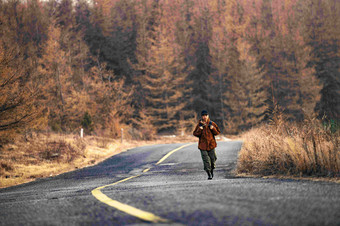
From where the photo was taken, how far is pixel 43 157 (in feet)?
61.3

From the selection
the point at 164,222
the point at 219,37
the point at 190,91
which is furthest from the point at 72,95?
the point at 164,222

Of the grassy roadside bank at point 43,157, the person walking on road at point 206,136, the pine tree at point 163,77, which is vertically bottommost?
the grassy roadside bank at point 43,157

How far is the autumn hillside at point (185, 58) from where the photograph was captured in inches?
1635

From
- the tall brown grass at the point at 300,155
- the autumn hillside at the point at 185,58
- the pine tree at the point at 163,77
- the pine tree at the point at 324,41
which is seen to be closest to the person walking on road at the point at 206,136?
the tall brown grass at the point at 300,155

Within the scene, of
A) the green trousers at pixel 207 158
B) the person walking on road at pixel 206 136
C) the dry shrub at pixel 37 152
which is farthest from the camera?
the dry shrub at pixel 37 152

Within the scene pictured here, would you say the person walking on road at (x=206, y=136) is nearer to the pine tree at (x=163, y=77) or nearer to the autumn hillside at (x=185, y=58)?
the autumn hillside at (x=185, y=58)

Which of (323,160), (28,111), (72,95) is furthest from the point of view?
(72,95)

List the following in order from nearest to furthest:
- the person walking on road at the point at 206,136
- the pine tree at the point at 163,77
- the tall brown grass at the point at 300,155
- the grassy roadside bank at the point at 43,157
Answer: the tall brown grass at the point at 300,155 → the person walking on road at the point at 206,136 → the grassy roadside bank at the point at 43,157 → the pine tree at the point at 163,77

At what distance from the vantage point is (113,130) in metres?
33.3

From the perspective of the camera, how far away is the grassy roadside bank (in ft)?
49.9

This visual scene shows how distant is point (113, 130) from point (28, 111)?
1729cm

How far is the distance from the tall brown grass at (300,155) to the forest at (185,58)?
27.2m

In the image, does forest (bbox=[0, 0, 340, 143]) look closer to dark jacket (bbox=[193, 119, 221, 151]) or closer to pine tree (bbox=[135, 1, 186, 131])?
pine tree (bbox=[135, 1, 186, 131])

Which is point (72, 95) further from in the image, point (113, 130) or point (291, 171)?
point (291, 171)
